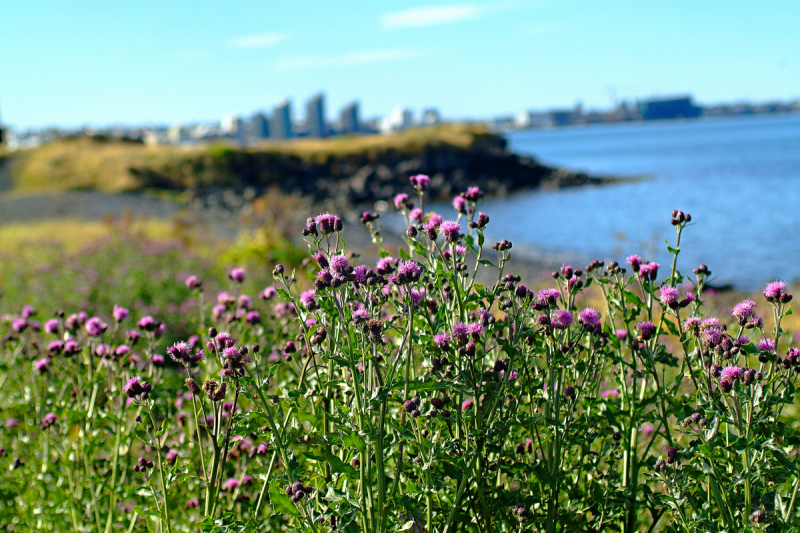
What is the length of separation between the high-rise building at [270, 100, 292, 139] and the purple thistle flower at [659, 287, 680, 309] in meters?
127

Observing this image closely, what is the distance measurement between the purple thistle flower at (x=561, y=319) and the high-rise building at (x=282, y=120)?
126499 millimetres

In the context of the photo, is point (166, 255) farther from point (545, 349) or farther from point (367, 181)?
point (367, 181)

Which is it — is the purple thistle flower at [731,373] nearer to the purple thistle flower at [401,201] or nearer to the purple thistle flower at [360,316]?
the purple thistle flower at [360,316]

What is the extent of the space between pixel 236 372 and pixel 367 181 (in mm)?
46458

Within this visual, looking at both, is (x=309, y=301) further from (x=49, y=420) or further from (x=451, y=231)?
(x=49, y=420)

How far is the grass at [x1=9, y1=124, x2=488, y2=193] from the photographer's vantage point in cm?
4028

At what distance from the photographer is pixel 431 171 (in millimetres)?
55531

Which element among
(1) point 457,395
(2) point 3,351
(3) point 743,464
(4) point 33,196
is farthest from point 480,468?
(4) point 33,196

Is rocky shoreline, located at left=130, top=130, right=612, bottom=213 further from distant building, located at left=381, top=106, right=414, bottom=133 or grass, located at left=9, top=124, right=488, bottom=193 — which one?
distant building, located at left=381, top=106, right=414, bottom=133

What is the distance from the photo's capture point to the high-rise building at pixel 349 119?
153m

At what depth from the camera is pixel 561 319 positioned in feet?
8.68

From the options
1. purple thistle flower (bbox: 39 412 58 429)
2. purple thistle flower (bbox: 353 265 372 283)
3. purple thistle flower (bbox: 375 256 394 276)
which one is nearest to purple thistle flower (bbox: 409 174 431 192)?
purple thistle flower (bbox: 375 256 394 276)

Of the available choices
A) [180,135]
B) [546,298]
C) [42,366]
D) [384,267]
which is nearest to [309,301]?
[384,267]

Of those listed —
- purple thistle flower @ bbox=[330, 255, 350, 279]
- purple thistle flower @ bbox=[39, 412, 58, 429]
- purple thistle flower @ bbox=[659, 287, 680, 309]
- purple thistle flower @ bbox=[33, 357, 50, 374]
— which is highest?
purple thistle flower @ bbox=[330, 255, 350, 279]
